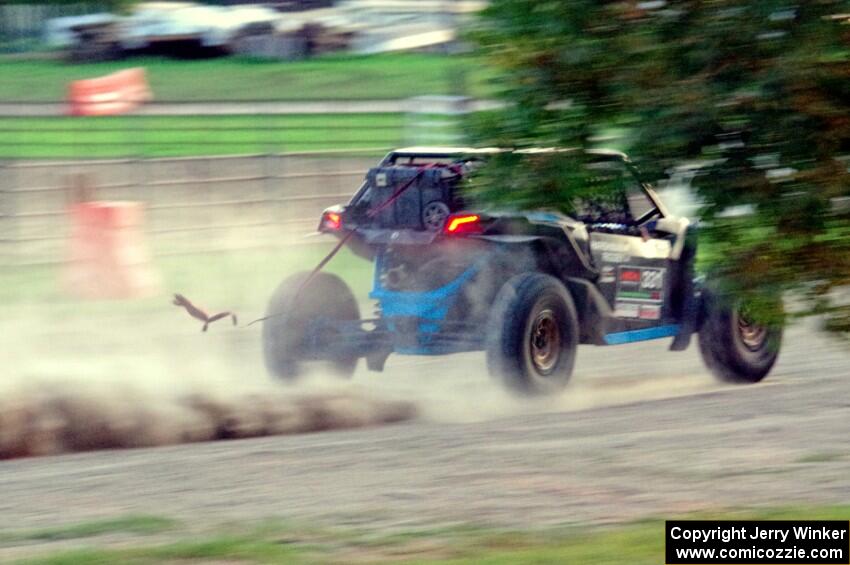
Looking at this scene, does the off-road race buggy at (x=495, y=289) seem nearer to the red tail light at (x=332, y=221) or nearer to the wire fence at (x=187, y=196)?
the red tail light at (x=332, y=221)

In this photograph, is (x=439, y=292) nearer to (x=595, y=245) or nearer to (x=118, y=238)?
(x=595, y=245)

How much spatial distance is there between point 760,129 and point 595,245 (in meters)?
4.35

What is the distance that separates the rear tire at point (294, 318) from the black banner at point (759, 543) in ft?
15.6

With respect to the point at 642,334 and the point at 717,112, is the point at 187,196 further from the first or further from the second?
the point at 717,112

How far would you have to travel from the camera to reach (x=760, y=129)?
5.79 meters

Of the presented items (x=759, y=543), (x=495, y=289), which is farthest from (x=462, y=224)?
(x=759, y=543)

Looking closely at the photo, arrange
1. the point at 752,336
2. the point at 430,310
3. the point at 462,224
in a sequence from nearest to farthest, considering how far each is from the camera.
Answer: the point at 462,224 < the point at 430,310 < the point at 752,336

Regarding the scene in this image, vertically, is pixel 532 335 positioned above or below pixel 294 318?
below

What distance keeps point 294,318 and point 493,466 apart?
3053 millimetres

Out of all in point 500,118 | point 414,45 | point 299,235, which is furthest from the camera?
point 414,45

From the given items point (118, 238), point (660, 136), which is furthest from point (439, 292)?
point (118, 238)

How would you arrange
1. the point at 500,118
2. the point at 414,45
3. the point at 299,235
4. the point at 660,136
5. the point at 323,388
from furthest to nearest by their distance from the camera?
the point at 414,45 → the point at 299,235 → the point at 323,388 → the point at 500,118 → the point at 660,136

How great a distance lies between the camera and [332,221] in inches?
398

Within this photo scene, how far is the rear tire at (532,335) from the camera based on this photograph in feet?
30.9
